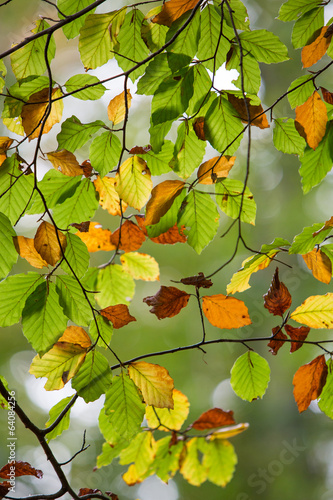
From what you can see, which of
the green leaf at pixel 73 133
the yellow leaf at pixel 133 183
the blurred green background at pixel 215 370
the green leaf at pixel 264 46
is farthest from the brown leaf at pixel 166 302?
the blurred green background at pixel 215 370

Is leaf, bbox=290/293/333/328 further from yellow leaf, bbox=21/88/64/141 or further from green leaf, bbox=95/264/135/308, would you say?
yellow leaf, bbox=21/88/64/141

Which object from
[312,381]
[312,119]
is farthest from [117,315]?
[312,119]

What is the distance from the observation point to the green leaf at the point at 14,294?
19.8 inches

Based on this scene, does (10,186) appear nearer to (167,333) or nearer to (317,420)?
(167,333)

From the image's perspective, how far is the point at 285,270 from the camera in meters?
3.07

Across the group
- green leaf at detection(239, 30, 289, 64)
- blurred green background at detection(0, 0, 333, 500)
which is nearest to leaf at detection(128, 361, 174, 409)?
green leaf at detection(239, 30, 289, 64)

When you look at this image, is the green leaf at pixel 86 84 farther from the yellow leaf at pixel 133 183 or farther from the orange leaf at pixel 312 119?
the orange leaf at pixel 312 119

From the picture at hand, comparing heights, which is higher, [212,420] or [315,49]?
[315,49]

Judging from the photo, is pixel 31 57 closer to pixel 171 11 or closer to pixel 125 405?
pixel 171 11

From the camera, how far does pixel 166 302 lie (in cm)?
64

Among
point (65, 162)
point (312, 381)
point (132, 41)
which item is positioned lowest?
point (312, 381)

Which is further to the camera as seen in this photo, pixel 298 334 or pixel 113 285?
pixel 113 285

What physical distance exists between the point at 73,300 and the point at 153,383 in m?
0.16

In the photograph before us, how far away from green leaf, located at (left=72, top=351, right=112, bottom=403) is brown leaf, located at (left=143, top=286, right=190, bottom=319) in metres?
0.13
